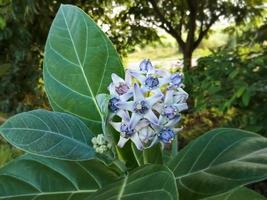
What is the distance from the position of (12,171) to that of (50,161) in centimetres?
5

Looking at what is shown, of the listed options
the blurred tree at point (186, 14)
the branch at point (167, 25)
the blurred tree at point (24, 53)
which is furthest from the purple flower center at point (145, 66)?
the branch at point (167, 25)

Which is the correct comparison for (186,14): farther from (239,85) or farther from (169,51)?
(239,85)

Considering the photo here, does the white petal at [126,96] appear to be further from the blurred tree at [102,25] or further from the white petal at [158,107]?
the blurred tree at [102,25]

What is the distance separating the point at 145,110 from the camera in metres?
0.58

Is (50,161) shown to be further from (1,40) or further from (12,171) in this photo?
(1,40)

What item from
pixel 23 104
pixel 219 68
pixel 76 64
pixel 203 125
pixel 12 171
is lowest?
pixel 203 125

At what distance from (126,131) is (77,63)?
0.19 meters

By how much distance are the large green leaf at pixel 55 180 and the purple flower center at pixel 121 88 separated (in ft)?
0.37

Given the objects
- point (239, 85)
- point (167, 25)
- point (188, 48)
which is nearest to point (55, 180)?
point (239, 85)

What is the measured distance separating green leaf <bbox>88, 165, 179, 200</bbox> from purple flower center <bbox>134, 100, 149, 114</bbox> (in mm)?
63

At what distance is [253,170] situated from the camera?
0.57 m

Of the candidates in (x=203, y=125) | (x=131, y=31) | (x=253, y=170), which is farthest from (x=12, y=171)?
(x=131, y=31)

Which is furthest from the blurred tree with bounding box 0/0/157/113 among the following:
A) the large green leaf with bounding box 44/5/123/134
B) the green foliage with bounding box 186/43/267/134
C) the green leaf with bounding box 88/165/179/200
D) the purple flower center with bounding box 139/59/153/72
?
the green leaf with bounding box 88/165/179/200

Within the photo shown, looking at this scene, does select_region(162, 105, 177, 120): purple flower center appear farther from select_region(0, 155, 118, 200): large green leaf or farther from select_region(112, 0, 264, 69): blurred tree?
select_region(112, 0, 264, 69): blurred tree
